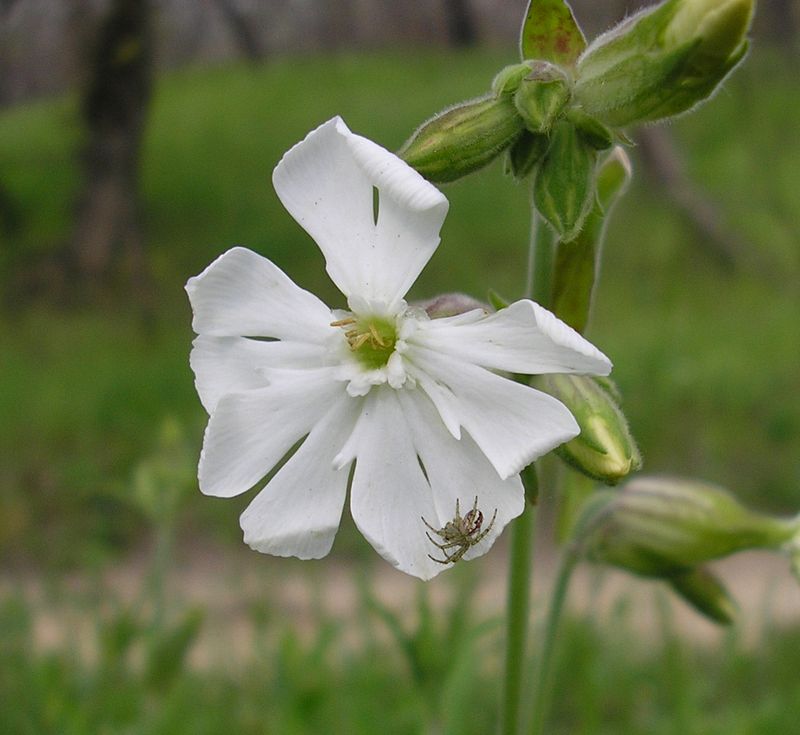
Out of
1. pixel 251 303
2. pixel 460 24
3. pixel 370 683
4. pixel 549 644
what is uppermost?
pixel 460 24

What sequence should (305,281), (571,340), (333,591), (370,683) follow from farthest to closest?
(305,281), (333,591), (370,683), (571,340)

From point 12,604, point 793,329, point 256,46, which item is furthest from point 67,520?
point 793,329

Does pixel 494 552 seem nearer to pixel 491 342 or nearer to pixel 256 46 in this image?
pixel 256 46

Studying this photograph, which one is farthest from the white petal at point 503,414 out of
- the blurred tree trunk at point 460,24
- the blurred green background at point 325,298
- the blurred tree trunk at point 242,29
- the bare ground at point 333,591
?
the blurred tree trunk at point 460,24

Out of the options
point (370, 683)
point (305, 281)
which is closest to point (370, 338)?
point (370, 683)

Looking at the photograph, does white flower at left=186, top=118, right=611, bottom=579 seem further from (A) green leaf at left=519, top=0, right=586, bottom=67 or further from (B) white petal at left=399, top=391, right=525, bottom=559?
(A) green leaf at left=519, top=0, right=586, bottom=67

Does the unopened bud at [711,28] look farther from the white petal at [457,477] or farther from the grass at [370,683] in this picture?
the grass at [370,683]

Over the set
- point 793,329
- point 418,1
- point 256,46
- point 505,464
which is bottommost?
point 505,464

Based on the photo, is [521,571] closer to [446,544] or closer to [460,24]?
[446,544]
